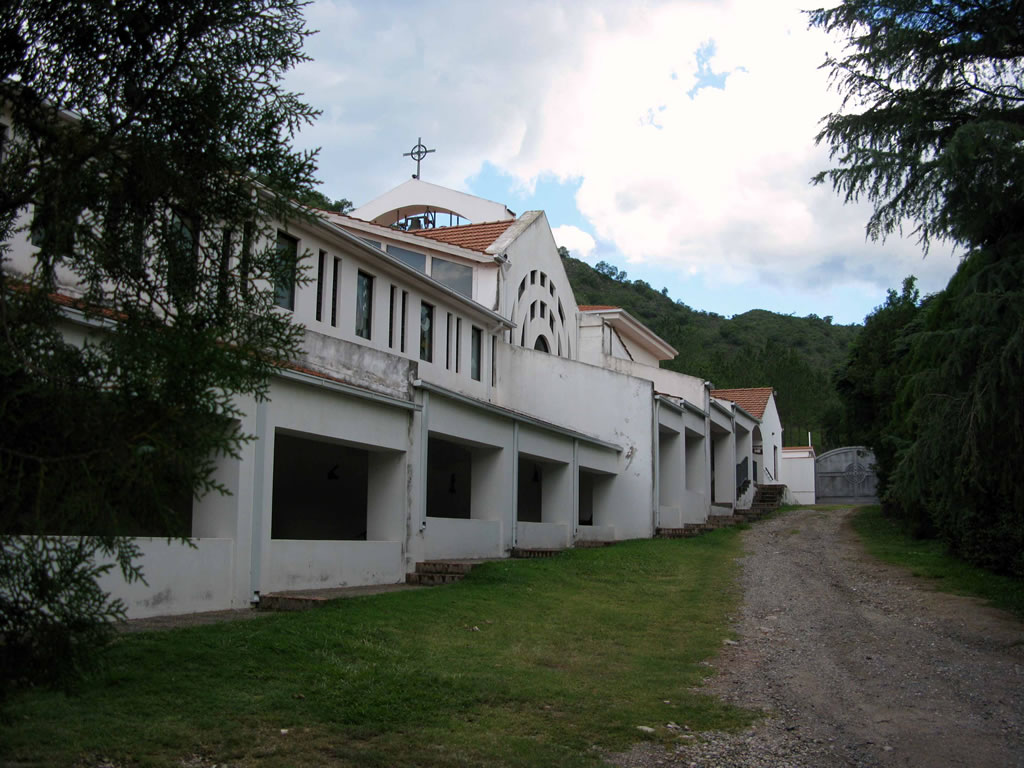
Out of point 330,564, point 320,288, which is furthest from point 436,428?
point 320,288

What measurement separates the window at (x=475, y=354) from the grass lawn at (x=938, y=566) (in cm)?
1041

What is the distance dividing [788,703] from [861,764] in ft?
5.41

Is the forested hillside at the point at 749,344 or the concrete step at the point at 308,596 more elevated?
the forested hillside at the point at 749,344

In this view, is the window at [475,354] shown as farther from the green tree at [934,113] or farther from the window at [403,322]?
the green tree at [934,113]

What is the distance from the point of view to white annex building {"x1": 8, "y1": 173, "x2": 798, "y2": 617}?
1204 cm

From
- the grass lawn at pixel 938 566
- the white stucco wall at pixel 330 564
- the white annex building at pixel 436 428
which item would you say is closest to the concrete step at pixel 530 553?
the white annex building at pixel 436 428

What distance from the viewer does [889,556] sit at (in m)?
20.3

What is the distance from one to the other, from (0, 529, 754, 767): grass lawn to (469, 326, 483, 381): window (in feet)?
37.0

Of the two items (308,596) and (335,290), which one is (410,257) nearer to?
(335,290)

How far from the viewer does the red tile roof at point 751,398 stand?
135 ft

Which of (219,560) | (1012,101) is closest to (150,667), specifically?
(219,560)

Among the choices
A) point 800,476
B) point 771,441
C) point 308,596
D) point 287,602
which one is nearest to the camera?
point 287,602

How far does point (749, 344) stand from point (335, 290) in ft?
218

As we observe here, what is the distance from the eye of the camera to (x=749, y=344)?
262ft
